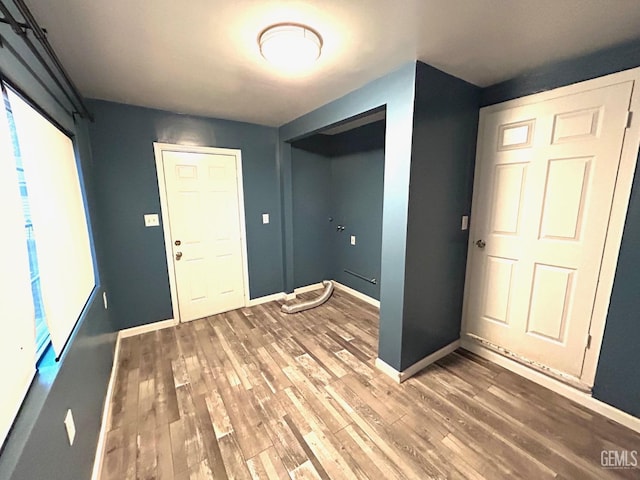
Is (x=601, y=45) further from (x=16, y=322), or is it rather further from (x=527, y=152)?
A: (x=16, y=322)

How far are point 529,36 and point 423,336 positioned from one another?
2.10 meters

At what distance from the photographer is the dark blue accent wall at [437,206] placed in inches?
73.1

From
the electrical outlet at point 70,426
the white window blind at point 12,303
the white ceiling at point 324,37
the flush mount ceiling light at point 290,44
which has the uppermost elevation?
the white ceiling at point 324,37

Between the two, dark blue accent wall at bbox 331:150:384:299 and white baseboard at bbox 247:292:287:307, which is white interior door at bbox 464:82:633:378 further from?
white baseboard at bbox 247:292:287:307

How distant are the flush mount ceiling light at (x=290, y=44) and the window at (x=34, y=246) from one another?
1127 mm

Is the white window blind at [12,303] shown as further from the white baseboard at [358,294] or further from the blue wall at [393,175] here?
the white baseboard at [358,294]

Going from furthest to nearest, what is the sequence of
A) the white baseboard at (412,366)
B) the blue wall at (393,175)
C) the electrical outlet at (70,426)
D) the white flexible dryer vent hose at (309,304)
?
the white flexible dryer vent hose at (309,304) → the white baseboard at (412,366) → the blue wall at (393,175) → the electrical outlet at (70,426)

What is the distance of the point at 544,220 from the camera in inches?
76.7

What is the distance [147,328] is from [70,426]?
1.91 metres

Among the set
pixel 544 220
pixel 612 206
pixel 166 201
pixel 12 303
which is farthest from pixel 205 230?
pixel 612 206

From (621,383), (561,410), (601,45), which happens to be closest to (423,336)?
(561,410)

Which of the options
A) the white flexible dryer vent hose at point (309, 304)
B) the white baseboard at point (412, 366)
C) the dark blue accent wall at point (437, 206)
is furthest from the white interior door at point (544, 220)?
the white flexible dryer vent hose at point (309, 304)

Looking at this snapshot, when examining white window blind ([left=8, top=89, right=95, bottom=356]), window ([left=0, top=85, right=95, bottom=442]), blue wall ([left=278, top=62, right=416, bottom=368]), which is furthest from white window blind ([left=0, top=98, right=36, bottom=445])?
Answer: blue wall ([left=278, top=62, right=416, bottom=368])

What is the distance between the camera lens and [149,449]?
152 centimetres
